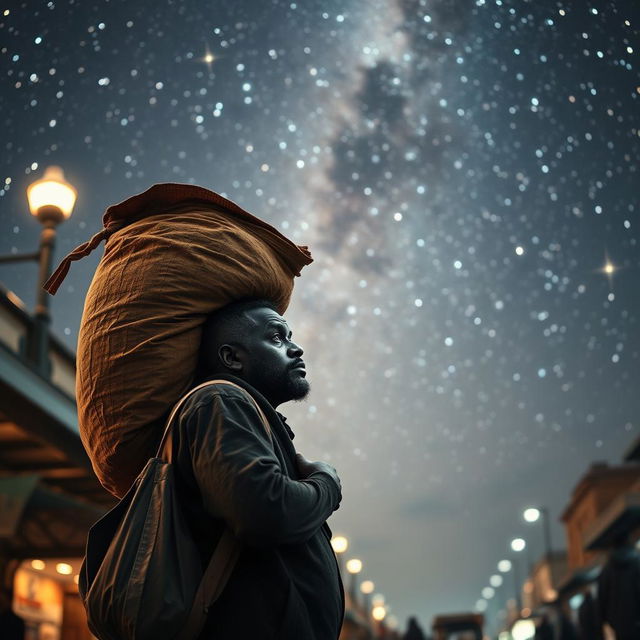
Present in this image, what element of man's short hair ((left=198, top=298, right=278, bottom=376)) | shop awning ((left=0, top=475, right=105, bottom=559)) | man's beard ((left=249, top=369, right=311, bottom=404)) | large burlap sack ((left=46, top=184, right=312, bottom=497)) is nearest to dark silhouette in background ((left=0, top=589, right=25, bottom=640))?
shop awning ((left=0, top=475, right=105, bottom=559))

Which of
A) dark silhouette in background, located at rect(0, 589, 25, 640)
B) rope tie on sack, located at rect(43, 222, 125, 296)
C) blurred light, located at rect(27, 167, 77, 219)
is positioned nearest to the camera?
rope tie on sack, located at rect(43, 222, 125, 296)

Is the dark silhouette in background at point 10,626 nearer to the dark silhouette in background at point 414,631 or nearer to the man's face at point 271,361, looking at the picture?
the man's face at point 271,361

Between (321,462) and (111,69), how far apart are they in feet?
20.9

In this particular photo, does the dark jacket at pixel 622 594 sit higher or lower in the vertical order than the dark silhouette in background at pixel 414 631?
lower

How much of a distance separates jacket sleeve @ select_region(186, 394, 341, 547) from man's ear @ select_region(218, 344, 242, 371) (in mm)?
312

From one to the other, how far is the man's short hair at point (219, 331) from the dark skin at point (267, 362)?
0.02 meters

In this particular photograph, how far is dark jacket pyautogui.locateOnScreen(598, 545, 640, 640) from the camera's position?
857 centimetres

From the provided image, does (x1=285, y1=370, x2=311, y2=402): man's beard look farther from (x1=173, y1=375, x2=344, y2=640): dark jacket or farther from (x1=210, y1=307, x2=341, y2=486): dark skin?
(x1=173, y1=375, x2=344, y2=640): dark jacket

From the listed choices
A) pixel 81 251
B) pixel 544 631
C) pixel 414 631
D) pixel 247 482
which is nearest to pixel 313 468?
pixel 247 482

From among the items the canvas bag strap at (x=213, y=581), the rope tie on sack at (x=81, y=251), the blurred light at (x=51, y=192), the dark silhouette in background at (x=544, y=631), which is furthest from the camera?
the dark silhouette in background at (x=544, y=631)

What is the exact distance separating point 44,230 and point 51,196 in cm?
63

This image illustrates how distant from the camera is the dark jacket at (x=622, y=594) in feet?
28.1

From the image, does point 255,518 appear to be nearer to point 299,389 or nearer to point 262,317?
point 299,389

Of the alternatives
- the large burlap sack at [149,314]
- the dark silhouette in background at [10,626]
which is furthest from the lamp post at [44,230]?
the large burlap sack at [149,314]
